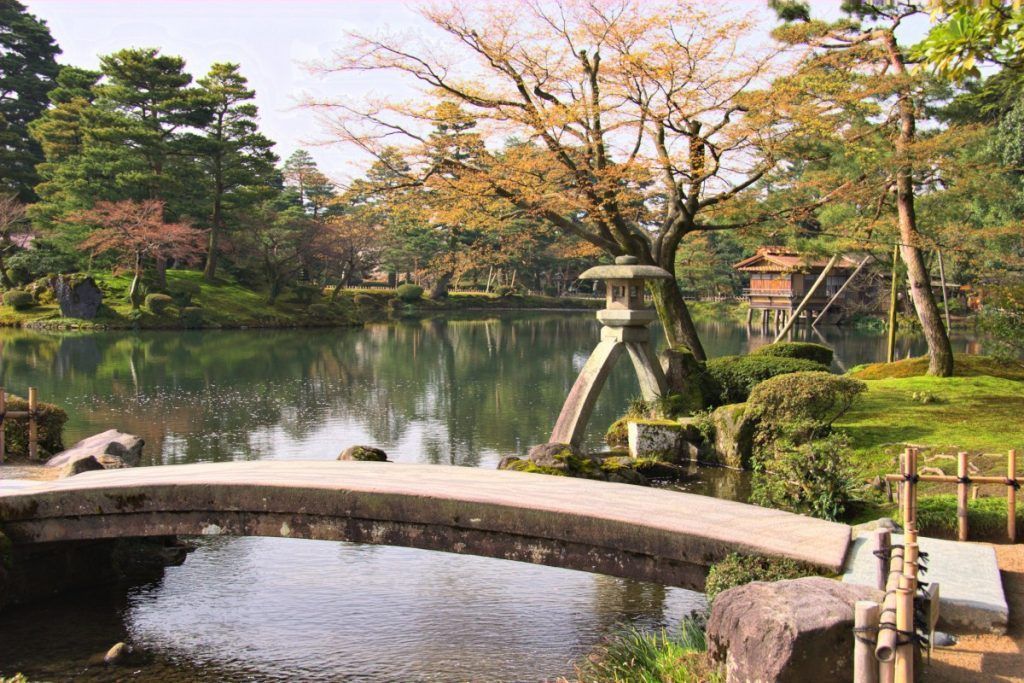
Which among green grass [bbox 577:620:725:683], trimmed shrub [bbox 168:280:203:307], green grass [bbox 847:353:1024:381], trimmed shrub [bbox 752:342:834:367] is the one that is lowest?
green grass [bbox 577:620:725:683]

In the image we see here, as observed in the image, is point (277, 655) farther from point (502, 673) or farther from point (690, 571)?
point (690, 571)

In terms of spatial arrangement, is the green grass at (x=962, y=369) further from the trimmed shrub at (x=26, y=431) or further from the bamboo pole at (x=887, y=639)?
the bamboo pole at (x=887, y=639)

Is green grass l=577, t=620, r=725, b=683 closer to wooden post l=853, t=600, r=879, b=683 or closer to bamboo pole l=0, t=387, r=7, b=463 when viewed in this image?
wooden post l=853, t=600, r=879, b=683

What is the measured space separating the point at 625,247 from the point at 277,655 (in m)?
14.3

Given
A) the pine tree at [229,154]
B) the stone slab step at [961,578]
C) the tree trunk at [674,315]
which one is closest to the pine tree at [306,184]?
the pine tree at [229,154]

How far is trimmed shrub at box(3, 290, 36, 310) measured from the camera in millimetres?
43094

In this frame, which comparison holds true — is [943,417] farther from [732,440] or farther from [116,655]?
[116,655]

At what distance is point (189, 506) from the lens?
27.6 ft

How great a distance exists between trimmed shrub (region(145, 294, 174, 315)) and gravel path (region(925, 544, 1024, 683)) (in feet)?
141

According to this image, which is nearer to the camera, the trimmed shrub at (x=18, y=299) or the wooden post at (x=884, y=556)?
the wooden post at (x=884, y=556)

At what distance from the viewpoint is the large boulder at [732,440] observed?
14797 millimetres

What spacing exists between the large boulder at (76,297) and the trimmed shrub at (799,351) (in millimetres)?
34138

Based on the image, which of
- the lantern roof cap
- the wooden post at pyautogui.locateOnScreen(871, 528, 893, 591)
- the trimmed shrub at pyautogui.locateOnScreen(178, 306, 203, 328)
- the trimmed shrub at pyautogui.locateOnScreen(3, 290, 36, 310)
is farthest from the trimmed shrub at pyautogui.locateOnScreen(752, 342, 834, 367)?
the trimmed shrub at pyautogui.locateOnScreen(3, 290, 36, 310)

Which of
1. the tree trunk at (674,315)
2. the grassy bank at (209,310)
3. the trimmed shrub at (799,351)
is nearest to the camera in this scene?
the trimmed shrub at (799,351)
